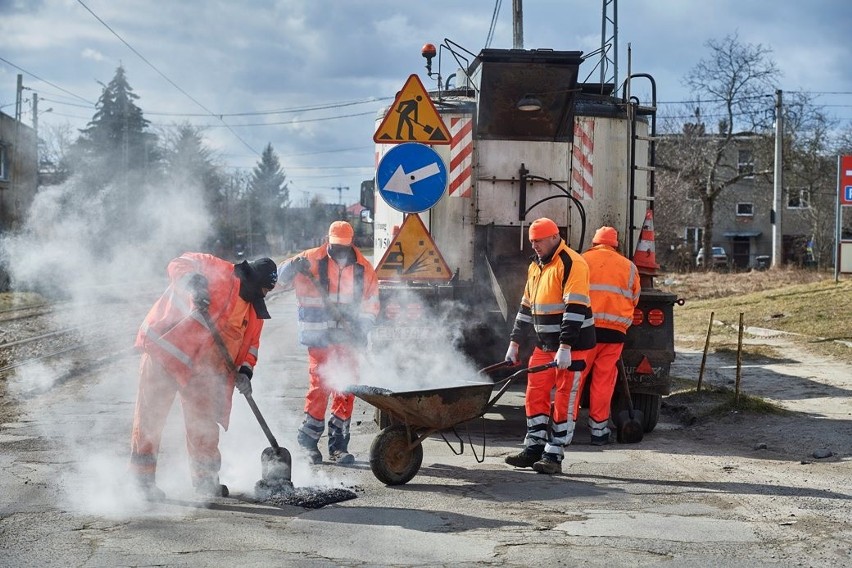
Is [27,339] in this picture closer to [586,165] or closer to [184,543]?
[586,165]

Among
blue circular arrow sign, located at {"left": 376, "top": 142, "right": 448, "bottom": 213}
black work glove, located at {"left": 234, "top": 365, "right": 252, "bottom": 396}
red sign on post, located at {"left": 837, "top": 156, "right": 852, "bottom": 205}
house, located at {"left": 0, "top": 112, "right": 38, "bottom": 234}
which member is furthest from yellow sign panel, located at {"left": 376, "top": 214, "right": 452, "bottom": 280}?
house, located at {"left": 0, "top": 112, "right": 38, "bottom": 234}

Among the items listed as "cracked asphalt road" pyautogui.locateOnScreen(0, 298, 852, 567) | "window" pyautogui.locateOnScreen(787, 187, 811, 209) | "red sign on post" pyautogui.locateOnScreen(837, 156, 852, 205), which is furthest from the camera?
"window" pyautogui.locateOnScreen(787, 187, 811, 209)

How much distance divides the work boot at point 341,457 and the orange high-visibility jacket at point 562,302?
1655mm

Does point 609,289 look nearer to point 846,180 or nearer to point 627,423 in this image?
point 627,423

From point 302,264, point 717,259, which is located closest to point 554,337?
point 302,264

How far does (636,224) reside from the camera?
8.96 metres

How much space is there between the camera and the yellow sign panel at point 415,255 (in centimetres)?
780

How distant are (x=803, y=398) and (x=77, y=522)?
24.5 feet

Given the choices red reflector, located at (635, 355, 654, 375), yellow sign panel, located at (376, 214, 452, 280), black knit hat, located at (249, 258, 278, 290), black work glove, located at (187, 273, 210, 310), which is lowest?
red reflector, located at (635, 355, 654, 375)

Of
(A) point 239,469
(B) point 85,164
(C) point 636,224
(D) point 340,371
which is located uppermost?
(B) point 85,164

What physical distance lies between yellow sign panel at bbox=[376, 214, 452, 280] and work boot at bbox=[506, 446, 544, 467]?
1.68 metres

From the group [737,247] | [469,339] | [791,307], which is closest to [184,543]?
[469,339]

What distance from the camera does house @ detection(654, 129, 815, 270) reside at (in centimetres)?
3603

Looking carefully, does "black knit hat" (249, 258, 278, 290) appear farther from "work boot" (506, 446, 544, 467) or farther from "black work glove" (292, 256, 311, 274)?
Result: "work boot" (506, 446, 544, 467)
